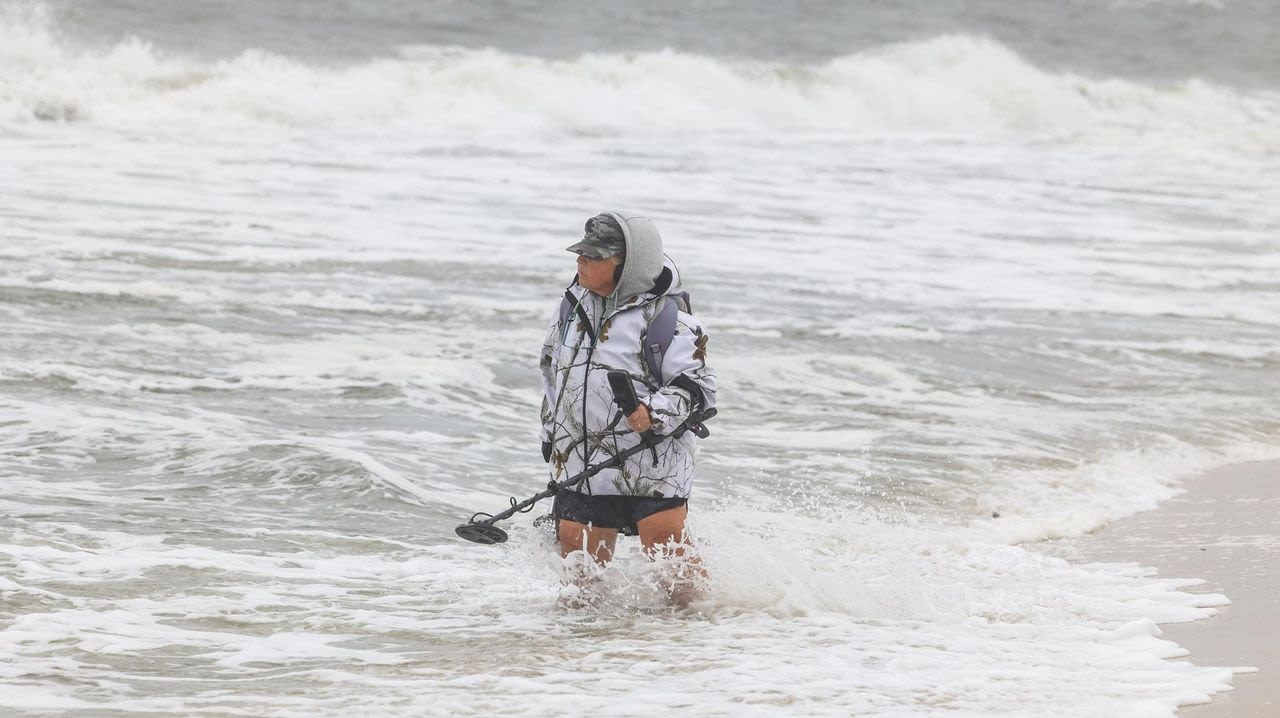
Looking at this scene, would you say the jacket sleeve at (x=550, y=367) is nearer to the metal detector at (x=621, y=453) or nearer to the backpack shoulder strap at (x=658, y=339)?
the metal detector at (x=621, y=453)

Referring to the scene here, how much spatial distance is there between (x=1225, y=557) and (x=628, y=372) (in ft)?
11.4

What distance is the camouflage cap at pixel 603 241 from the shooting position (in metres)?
5.41

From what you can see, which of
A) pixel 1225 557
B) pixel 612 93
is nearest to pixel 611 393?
pixel 1225 557

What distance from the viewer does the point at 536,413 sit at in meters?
11.3

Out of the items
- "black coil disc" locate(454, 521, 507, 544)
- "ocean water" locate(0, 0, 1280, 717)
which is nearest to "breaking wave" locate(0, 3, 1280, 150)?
"ocean water" locate(0, 0, 1280, 717)

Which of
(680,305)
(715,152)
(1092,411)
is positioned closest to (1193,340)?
(1092,411)

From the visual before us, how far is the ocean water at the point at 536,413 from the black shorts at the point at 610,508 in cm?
31

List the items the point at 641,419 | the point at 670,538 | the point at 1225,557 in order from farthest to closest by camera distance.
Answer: the point at 1225,557 < the point at 670,538 < the point at 641,419

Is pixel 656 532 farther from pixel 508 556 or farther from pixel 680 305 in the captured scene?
pixel 508 556

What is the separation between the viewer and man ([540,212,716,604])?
5.43 metres

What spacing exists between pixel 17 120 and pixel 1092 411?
27.7 m

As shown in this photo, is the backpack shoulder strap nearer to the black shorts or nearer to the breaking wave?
the black shorts

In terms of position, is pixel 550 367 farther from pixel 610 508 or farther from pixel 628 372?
pixel 610 508

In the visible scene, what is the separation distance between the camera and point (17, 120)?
33531 mm
